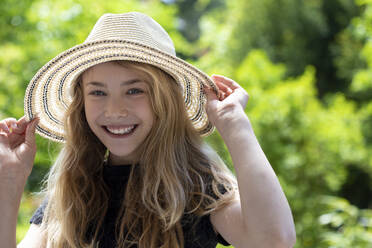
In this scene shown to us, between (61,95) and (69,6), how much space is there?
180 inches

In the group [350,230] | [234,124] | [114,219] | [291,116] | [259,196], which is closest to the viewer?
[259,196]

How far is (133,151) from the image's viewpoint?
1804 millimetres

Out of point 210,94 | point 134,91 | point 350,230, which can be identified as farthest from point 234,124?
point 350,230

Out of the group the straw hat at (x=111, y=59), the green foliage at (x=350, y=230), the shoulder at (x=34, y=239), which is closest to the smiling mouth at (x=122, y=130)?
the straw hat at (x=111, y=59)

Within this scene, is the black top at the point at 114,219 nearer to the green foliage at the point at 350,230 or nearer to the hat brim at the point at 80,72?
the hat brim at the point at 80,72

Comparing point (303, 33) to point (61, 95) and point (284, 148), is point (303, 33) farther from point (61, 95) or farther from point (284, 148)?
point (61, 95)

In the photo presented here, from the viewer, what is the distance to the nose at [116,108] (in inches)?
65.3

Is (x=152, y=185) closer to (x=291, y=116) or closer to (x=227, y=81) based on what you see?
(x=227, y=81)

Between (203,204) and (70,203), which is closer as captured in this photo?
(203,204)

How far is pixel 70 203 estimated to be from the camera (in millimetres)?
1811

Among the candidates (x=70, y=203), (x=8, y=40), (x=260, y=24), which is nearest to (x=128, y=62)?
(x=70, y=203)

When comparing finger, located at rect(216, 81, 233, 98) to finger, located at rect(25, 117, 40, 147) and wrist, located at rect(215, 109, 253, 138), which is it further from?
finger, located at rect(25, 117, 40, 147)

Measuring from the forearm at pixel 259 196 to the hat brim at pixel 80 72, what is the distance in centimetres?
34

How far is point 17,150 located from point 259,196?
87 cm
